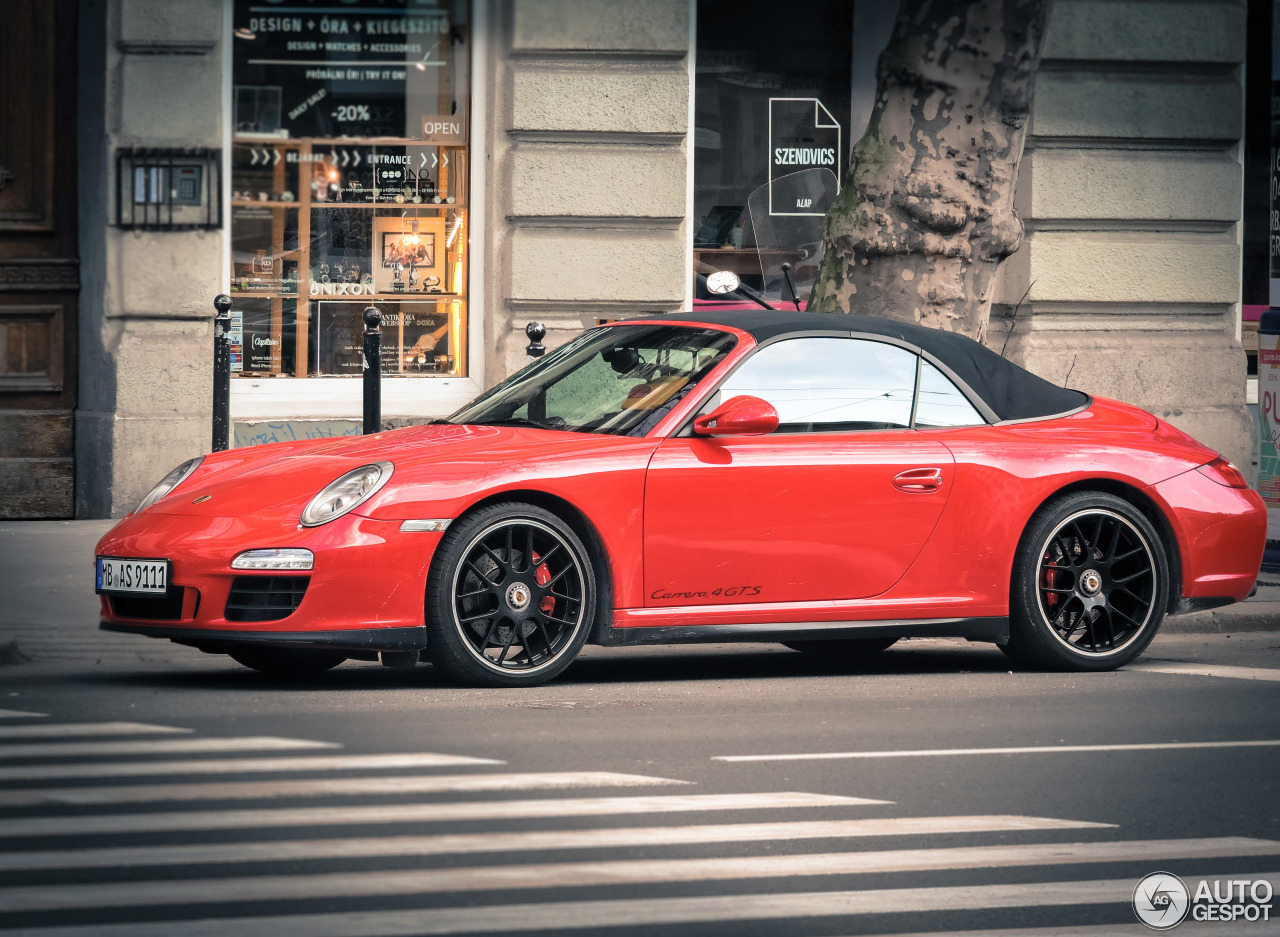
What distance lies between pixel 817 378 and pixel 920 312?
10.9 feet

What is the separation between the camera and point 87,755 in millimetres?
5926

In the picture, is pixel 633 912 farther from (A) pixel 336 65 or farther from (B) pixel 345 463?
(A) pixel 336 65

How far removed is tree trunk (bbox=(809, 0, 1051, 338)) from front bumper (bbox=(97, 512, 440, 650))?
15.4 feet

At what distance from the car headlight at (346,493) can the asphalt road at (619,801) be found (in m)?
0.66

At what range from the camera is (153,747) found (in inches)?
238

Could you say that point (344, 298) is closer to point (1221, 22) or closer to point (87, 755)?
point (1221, 22)

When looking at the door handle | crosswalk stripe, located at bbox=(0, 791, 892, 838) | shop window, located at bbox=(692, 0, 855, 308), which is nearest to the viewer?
crosswalk stripe, located at bbox=(0, 791, 892, 838)

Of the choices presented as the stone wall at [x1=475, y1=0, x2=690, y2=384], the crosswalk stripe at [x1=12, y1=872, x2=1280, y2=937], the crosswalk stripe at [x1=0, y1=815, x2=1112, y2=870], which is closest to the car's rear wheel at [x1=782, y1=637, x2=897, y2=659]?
the crosswalk stripe at [x1=0, y1=815, x2=1112, y2=870]

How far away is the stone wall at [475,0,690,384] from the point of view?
1346cm

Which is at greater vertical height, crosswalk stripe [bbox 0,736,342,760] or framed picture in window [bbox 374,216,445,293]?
framed picture in window [bbox 374,216,445,293]

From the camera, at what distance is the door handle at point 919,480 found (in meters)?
7.83

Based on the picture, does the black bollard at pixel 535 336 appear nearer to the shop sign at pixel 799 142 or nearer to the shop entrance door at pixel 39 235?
the shop sign at pixel 799 142

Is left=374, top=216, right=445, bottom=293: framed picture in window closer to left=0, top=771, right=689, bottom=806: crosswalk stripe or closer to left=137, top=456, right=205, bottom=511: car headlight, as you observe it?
left=137, top=456, right=205, bottom=511: car headlight

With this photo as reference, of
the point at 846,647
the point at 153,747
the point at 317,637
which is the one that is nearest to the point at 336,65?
the point at 846,647
